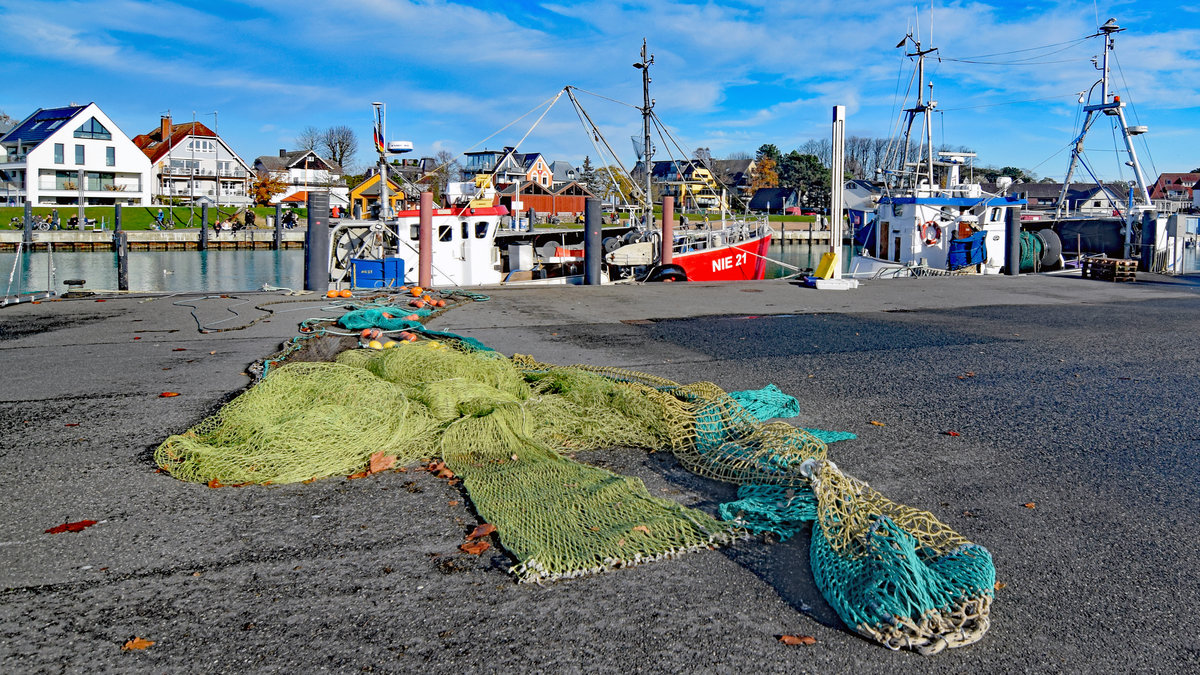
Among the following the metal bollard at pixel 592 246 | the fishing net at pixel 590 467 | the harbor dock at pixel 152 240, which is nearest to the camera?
the fishing net at pixel 590 467

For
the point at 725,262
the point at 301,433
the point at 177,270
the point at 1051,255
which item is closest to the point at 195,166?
the point at 177,270

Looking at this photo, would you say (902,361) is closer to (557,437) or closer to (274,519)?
(557,437)

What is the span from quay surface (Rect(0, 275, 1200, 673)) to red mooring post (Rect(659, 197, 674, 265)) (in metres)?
12.7

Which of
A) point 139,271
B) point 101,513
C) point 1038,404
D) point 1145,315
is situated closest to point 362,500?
point 101,513

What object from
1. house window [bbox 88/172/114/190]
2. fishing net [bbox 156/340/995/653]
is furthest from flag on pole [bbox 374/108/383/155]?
house window [bbox 88/172/114/190]

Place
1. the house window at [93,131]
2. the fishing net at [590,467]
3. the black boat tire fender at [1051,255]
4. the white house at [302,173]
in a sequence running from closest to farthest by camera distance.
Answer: the fishing net at [590,467] → the black boat tire fender at [1051,255] → the house window at [93,131] → the white house at [302,173]

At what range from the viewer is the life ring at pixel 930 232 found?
24.6m

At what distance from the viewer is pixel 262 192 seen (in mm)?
70000

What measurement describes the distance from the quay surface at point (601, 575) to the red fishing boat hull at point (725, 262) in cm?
1380

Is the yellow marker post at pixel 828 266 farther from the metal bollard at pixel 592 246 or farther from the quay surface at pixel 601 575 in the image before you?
the quay surface at pixel 601 575

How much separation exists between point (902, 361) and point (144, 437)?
634 centimetres

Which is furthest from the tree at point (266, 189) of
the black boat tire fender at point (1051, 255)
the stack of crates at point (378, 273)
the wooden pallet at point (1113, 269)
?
the wooden pallet at point (1113, 269)

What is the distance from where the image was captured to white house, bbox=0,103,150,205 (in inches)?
2345

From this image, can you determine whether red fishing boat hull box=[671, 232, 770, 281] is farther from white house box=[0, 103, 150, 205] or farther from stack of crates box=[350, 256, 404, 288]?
white house box=[0, 103, 150, 205]
